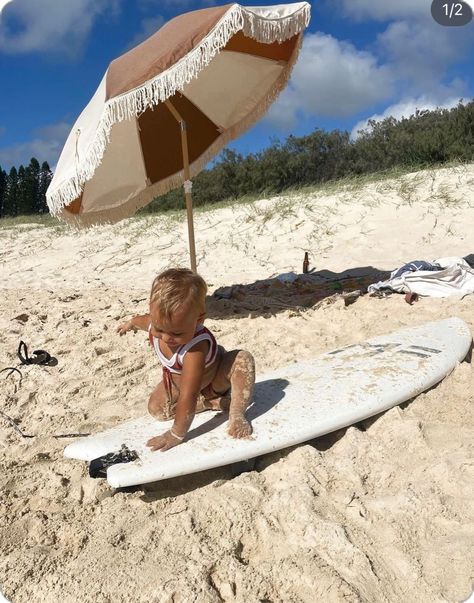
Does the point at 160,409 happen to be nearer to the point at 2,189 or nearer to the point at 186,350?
the point at 186,350

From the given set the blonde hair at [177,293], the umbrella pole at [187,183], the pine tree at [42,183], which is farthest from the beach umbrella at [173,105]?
the pine tree at [42,183]

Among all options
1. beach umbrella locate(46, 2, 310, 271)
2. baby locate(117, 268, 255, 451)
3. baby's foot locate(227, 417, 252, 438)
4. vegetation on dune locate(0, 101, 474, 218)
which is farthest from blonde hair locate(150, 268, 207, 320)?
vegetation on dune locate(0, 101, 474, 218)

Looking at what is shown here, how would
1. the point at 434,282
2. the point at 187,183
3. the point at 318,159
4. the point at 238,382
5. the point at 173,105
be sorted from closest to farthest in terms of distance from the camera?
the point at 238,382 → the point at 434,282 → the point at 187,183 → the point at 173,105 → the point at 318,159

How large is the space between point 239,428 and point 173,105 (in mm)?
3487

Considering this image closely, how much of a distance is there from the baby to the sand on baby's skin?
252 millimetres

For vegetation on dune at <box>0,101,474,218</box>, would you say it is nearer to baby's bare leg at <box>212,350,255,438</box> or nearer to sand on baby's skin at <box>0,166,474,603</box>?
sand on baby's skin at <box>0,166,474,603</box>

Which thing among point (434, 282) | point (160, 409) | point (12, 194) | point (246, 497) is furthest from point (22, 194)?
point (246, 497)

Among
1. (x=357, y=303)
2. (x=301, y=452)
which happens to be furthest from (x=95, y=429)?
(x=357, y=303)

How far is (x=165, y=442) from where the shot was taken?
228 centimetres

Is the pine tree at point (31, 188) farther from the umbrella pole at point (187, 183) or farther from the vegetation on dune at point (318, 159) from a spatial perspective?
the umbrella pole at point (187, 183)

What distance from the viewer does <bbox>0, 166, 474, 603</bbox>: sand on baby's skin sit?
5.32ft

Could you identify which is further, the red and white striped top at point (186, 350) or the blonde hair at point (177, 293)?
the red and white striped top at point (186, 350)

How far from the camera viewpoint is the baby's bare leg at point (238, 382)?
7.63ft

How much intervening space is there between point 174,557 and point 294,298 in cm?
342
